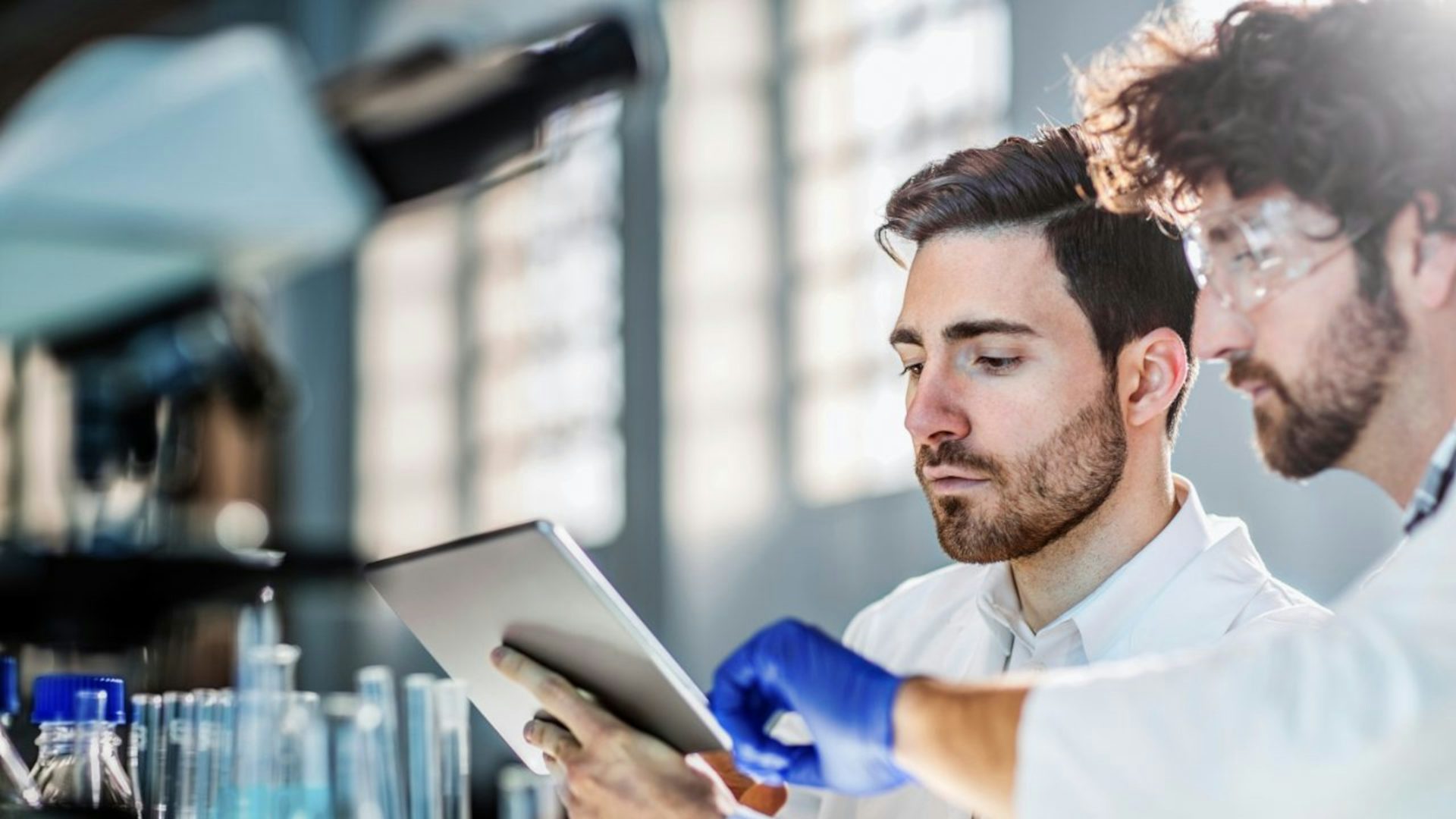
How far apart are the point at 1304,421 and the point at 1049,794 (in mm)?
346

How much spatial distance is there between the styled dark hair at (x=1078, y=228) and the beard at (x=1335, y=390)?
1.43 feet

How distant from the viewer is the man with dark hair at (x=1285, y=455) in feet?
3.30

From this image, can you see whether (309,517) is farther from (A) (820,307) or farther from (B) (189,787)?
(B) (189,787)

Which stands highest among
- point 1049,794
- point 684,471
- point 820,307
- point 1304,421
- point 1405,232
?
point 820,307

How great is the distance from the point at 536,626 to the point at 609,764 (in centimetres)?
13

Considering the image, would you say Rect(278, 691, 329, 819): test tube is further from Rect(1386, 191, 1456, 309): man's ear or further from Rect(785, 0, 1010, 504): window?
Rect(785, 0, 1010, 504): window

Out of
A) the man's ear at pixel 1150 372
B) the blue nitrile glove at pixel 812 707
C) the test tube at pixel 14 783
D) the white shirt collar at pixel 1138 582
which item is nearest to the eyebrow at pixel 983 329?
the man's ear at pixel 1150 372

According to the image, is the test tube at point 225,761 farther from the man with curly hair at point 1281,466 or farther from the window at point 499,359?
the window at point 499,359

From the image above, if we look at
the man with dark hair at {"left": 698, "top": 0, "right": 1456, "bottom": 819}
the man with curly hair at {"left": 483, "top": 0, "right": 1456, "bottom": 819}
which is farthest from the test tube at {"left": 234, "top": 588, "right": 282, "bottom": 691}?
the man with dark hair at {"left": 698, "top": 0, "right": 1456, "bottom": 819}

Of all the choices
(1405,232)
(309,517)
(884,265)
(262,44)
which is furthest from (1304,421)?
(309,517)

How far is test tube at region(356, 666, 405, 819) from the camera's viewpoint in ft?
5.16

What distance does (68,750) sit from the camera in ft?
5.14

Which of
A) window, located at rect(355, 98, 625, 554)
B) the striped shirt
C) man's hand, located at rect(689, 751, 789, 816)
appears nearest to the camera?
the striped shirt

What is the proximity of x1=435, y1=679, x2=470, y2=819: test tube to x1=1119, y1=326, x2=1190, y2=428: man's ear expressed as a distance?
2.33ft
